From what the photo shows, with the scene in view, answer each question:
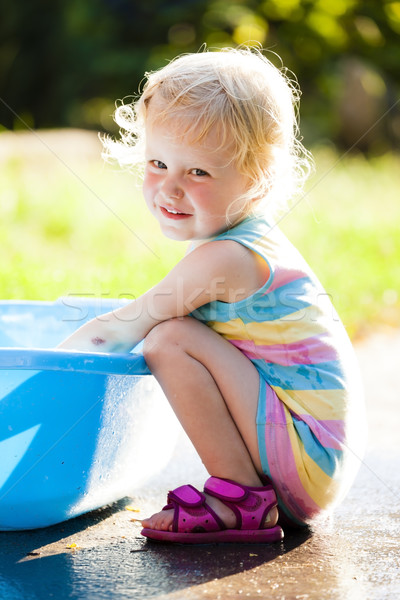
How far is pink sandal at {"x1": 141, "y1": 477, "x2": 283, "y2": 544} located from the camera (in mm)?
1603

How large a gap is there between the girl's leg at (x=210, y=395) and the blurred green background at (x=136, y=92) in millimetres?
2566

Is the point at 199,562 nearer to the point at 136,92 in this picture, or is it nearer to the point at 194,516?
the point at 194,516

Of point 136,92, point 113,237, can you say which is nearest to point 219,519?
point 113,237

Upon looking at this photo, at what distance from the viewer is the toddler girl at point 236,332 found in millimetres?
1615

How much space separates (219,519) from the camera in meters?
1.61

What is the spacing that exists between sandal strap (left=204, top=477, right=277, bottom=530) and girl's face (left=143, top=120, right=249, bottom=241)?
1.79 ft

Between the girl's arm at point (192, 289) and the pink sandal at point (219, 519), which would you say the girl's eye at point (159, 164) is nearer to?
the girl's arm at point (192, 289)

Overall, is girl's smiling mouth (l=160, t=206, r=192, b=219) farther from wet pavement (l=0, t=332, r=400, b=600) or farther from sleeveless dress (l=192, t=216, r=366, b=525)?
wet pavement (l=0, t=332, r=400, b=600)

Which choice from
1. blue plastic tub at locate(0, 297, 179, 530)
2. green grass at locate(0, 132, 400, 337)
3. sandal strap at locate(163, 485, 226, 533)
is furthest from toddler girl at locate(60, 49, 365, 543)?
green grass at locate(0, 132, 400, 337)

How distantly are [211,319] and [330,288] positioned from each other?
245 centimetres

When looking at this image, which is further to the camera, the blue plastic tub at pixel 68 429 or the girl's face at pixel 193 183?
the girl's face at pixel 193 183

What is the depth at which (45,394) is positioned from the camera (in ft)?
4.97

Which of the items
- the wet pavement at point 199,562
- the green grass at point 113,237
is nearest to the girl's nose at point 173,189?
the wet pavement at point 199,562

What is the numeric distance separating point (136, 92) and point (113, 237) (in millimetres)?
5740
